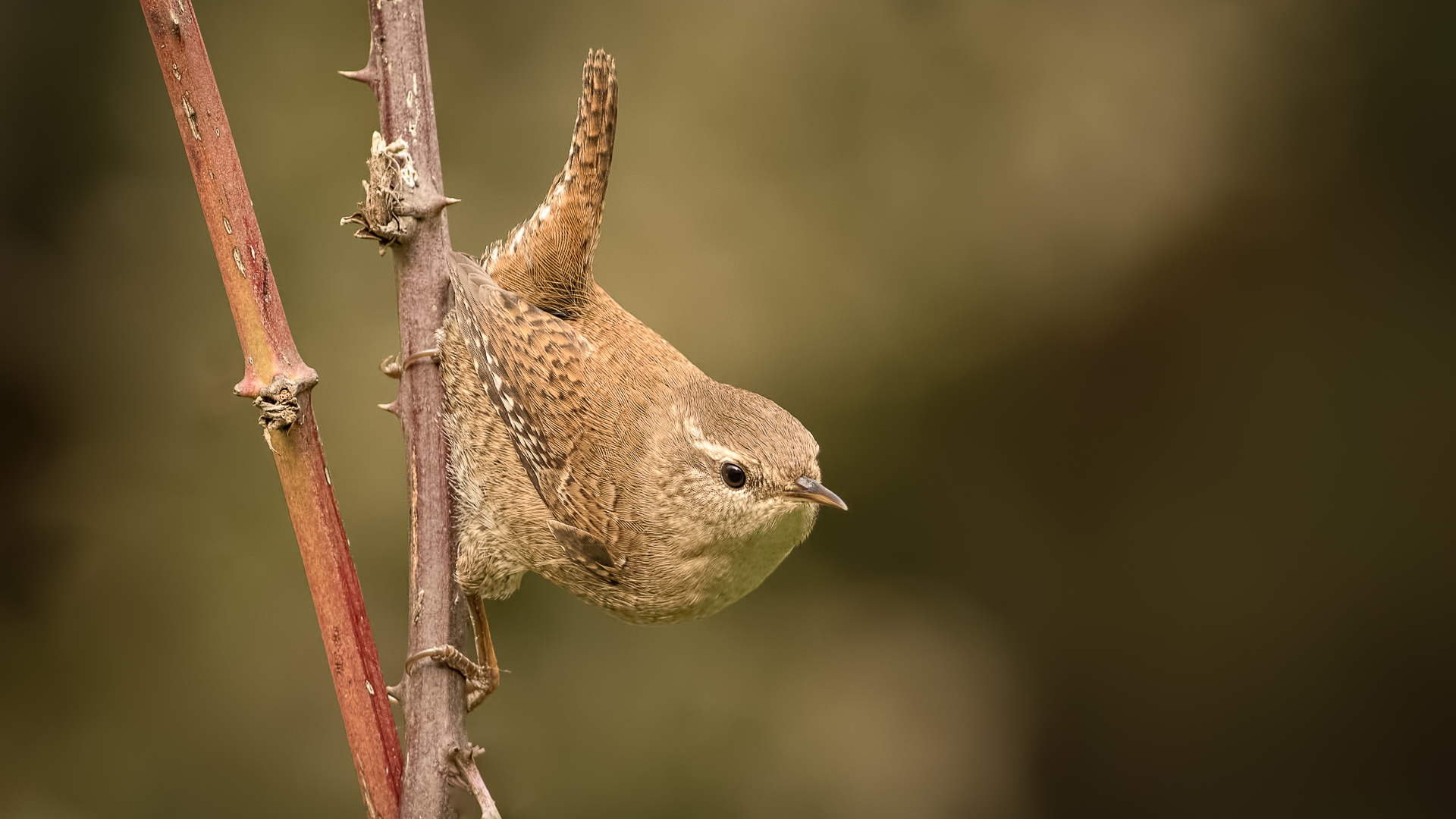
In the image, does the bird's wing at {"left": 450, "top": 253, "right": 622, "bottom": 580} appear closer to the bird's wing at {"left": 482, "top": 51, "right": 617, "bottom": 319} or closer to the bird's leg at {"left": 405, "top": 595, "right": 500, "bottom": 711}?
the bird's wing at {"left": 482, "top": 51, "right": 617, "bottom": 319}

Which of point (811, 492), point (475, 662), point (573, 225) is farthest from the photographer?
point (573, 225)

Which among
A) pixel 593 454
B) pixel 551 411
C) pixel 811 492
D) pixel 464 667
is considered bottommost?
pixel 464 667

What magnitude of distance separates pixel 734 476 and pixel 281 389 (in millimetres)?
888

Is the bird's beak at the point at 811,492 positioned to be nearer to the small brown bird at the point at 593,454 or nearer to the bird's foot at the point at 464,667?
the small brown bird at the point at 593,454

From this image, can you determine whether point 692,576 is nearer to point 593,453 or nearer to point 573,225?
point 593,453

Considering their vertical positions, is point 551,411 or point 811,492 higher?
point 551,411

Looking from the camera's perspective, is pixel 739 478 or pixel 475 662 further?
pixel 475 662

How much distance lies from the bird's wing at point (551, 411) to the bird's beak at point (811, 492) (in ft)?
1.41

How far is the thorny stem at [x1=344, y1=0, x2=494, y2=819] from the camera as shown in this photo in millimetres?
1926

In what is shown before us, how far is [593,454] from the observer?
2.37 meters

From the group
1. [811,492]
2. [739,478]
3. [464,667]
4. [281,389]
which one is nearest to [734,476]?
[739,478]

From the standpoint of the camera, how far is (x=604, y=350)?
Result: 2471mm

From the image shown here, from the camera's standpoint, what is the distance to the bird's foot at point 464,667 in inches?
81.4

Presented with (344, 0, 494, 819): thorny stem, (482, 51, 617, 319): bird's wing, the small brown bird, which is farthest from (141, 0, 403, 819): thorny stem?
(482, 51, 617, 319): bird's wing
